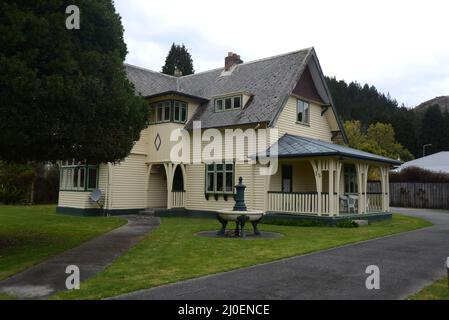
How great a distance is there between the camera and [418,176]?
1512 inches

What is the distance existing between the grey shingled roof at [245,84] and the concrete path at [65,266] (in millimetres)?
9253

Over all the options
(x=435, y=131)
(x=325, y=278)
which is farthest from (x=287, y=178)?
(x=435, y=131)

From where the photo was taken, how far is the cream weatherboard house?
20250mm

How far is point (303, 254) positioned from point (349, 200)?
1042cm

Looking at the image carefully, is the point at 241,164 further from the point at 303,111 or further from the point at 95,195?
the point at 95,195

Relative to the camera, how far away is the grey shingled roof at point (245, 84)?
21.0 meters

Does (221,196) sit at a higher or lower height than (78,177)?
lower

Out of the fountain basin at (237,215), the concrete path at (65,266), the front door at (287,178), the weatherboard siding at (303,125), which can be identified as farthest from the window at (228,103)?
the concrete path at (65,266)

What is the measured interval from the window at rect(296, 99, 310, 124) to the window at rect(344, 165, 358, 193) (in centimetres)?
370

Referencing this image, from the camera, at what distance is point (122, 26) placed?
39.8 ft

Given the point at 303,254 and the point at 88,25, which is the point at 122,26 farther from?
the point at 303,254

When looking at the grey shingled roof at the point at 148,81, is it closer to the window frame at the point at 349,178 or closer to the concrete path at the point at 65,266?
the window frame at the point at 349,178

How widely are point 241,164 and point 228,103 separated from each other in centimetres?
377
